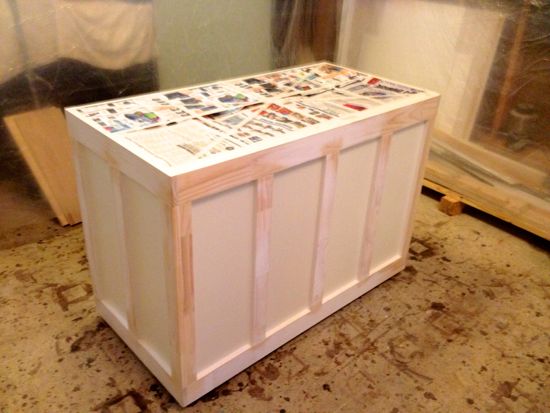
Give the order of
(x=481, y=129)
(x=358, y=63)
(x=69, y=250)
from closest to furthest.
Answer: (x=69, y=250), (x=481, y=129), (x=358, y=63)

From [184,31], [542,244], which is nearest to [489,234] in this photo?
[542,244]

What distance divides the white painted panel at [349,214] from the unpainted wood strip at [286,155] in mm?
54

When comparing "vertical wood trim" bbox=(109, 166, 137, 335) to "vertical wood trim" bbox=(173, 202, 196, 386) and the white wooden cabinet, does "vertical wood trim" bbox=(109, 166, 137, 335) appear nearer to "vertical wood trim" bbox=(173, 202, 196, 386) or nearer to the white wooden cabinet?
the white wooden cabinet

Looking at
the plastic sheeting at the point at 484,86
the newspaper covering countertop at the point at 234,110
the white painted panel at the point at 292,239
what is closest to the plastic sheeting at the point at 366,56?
the plastic sheeting at the point at 484,86

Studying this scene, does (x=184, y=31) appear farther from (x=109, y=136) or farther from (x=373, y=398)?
(x=373, y=398)

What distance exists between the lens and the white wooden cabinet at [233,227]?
103 cm

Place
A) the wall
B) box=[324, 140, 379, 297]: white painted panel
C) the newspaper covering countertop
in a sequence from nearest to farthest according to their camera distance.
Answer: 1. the newspaper covering countertop
2. box=[324, 140, 379, 297]: white painted panel
3. the wall

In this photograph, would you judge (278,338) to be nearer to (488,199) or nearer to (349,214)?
(349,214)

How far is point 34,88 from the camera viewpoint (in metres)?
1.67

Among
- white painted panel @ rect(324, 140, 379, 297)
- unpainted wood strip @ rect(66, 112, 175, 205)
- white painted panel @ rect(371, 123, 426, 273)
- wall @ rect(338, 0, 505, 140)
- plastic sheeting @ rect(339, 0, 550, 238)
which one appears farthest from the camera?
wall @ rect(338, 0, 505, 140)

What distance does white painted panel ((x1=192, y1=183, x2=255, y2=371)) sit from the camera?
41.3 inches

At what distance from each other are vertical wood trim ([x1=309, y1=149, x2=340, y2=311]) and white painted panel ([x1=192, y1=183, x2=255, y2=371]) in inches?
9.0

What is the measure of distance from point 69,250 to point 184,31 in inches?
36.2

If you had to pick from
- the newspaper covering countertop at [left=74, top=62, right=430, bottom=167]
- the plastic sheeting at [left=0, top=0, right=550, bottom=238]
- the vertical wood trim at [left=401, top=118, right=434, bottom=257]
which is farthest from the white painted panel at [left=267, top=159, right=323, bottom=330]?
the plastic sheeting at [left=0, top=0, right=550, bottom=238]
